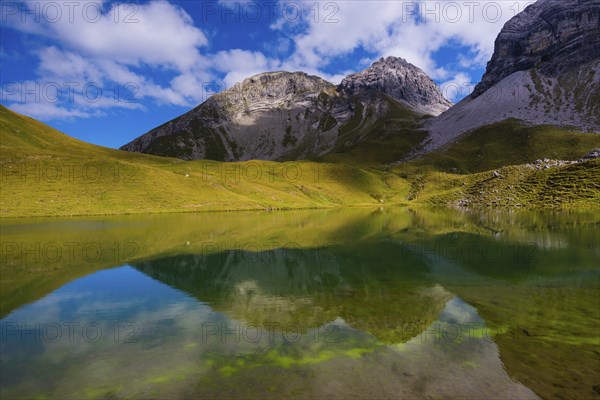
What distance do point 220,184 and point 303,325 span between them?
11475 centimetres

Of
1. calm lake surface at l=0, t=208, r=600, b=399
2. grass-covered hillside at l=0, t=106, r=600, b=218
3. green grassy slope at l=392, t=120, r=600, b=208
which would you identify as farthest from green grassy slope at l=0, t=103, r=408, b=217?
calm lake surface at l=0, t=208, r=600, b=399

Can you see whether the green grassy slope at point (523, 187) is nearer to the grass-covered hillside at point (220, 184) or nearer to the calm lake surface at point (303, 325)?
the grass-covered hillside at point (220, 184)

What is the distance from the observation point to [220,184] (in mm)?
127562

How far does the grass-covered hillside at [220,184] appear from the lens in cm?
9481

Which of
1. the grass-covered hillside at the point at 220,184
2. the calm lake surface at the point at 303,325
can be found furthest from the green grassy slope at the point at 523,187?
the calm lake surface at the point at 303,325

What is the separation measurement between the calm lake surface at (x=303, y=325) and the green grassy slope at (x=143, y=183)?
216 ft

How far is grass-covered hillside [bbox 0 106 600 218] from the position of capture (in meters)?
Result: 94.8

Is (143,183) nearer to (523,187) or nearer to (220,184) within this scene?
(220,184)

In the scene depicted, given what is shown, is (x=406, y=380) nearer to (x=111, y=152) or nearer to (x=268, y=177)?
(x=268, y=177)

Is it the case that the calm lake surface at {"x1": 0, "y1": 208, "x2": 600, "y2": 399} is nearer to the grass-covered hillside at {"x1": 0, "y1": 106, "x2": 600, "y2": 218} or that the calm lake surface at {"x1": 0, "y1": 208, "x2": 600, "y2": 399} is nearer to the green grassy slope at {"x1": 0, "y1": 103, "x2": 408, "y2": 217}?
the green grassy slope at {"x1": 0, "y1": 103, "x2": 408, "y2": 217}

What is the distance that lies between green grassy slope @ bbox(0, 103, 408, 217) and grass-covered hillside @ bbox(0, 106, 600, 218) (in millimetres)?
262

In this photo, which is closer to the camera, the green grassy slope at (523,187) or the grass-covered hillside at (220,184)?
the grass-covered hillside at (220,184)

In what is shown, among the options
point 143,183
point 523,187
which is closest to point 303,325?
point 143,183

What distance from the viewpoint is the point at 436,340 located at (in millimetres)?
15281
